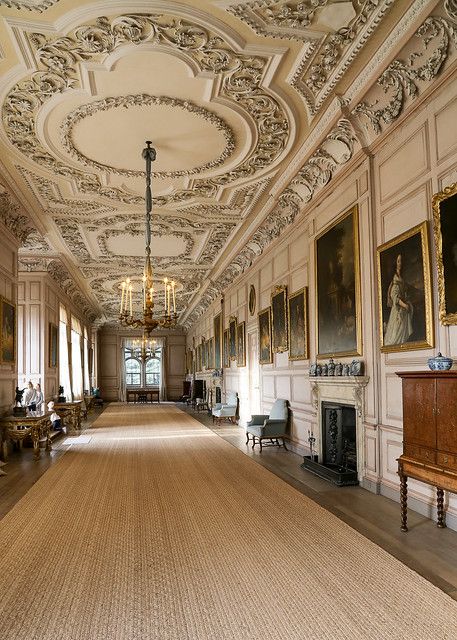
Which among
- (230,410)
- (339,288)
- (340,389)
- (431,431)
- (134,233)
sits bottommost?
(230,410)

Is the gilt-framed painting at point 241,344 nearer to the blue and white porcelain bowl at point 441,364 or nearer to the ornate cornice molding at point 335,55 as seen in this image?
the ornate cornice molding at point 335,55

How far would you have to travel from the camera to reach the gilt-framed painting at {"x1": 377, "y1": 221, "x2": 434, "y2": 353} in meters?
5.07

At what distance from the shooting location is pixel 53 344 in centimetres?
1427

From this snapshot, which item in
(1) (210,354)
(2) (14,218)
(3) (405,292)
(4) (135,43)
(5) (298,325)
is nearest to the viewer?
(4) (135,43)

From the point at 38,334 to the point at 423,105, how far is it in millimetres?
10666

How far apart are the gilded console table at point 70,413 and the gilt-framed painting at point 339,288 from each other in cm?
805

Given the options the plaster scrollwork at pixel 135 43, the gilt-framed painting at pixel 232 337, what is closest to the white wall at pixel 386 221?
the plaster scrollwork at pixel 135 43

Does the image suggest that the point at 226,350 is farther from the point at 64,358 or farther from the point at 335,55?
the point at 335,55

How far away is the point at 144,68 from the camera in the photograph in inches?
208

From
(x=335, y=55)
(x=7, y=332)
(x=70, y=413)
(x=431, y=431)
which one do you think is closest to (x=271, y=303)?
(x=7, y=332)

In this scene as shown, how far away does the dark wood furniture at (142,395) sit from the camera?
29.8 meters

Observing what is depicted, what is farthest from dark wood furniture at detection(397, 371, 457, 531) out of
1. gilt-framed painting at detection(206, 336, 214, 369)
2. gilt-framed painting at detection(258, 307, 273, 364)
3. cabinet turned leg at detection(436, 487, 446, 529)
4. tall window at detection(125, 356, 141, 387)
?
tall window at detection(125, 356, 141, 387)

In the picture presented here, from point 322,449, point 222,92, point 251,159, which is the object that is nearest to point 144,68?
point 222,92

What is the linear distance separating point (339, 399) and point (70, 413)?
925 centimetres
